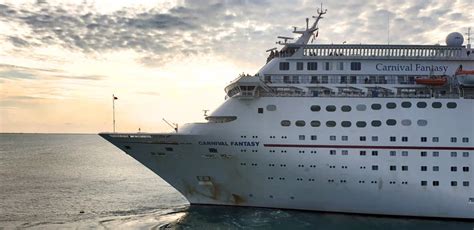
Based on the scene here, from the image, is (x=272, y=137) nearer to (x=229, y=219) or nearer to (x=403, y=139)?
(x=229, y=219)

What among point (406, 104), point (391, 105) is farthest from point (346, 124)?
point (406, 104)

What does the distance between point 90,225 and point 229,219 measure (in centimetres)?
706

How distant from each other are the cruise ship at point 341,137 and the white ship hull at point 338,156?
49mm

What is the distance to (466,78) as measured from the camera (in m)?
20.5

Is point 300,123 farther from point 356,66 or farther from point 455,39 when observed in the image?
point 455,39

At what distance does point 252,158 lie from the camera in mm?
20312

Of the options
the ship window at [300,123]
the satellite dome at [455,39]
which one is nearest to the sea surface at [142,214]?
the ship window at [300,123]

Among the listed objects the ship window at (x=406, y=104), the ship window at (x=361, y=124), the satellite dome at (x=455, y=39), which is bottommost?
the ship window at (x=361, y=124)

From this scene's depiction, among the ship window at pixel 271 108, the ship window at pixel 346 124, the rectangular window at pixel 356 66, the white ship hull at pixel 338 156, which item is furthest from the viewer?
the rectangular window at pixel 356 66

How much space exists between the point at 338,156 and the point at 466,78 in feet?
25.0

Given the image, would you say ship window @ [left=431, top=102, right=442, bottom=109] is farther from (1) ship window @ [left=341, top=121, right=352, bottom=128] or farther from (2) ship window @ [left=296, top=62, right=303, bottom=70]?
(2) ship window @ [left=296, top=62, right=303, bottom=70]

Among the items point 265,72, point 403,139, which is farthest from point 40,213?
point 403,139

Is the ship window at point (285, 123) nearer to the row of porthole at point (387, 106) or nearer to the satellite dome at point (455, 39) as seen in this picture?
the row of porthole at point (387, 106)

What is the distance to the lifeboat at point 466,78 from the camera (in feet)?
66.9
